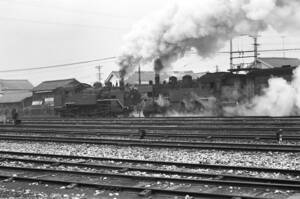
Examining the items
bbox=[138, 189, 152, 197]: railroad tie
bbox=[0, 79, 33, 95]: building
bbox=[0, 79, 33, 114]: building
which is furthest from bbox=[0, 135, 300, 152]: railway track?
bbox=[0, 79, 33, 95]: building

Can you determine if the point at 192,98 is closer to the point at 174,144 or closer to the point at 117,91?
the point at 117,91

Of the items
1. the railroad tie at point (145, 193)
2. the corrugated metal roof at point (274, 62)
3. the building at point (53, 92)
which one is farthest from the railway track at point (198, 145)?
the corrugated metal roof at point (274, 62)

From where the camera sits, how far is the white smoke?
90.4 ft

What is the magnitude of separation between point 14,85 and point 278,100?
8103 centimetres

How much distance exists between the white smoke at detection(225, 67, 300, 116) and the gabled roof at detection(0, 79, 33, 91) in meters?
76.6

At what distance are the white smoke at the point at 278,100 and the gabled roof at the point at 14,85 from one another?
7662 cm

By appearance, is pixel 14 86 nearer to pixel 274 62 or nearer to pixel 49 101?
pixel 49 101

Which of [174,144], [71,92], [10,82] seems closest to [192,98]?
[71,92]

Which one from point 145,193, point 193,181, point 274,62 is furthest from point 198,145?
point 274,62

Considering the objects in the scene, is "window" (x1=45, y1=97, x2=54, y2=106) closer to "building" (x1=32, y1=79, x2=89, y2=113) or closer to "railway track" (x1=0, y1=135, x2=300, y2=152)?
"building" (x1=32, y1=79, x2=89, y2=113)

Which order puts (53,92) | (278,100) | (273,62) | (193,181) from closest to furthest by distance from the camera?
(193,181) → (278,100) → (53,92) → (273,62)

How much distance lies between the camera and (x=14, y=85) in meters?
99.3

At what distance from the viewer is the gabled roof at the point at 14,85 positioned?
318 feet

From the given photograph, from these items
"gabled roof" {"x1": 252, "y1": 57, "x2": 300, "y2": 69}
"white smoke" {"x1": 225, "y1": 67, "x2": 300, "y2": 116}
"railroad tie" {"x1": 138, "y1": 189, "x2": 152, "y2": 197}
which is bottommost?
"railroad tie" {"x1": 138, "y1": 189, "x2": 152, "y2": 197}
